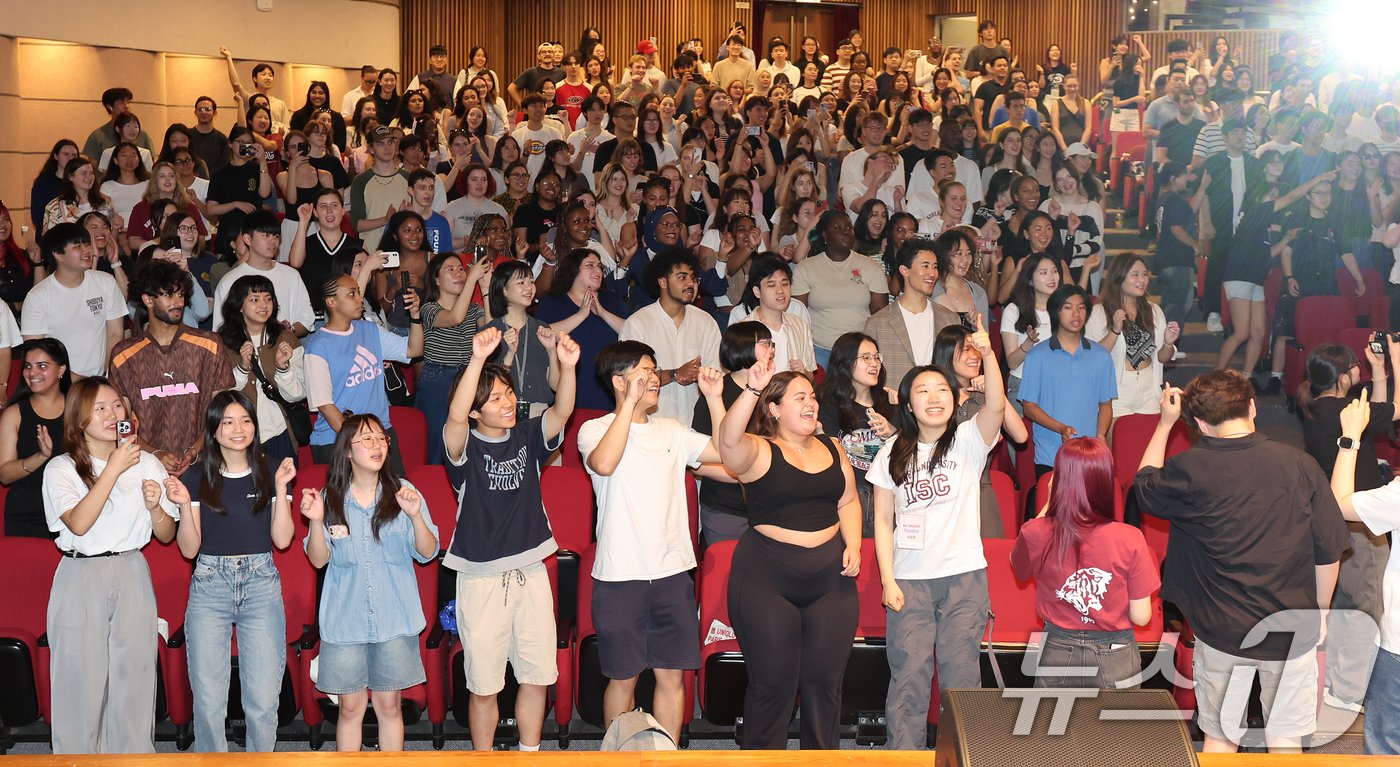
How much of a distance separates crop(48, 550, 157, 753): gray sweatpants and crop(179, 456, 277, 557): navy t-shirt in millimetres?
241

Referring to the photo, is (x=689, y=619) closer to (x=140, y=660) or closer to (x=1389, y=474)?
(x=140, y=660)

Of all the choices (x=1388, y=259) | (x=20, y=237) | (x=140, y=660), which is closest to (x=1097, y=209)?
(x=1388, y=259)

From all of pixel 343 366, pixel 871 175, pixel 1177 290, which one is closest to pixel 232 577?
pixel 343 366

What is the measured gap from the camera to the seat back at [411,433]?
5.93 metres

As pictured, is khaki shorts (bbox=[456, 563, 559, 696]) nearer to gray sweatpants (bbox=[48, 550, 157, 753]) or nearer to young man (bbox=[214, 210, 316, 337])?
gray sweatpants (bbox=[48, 550, 157, 753])

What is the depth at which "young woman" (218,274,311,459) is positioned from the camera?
5.62 m

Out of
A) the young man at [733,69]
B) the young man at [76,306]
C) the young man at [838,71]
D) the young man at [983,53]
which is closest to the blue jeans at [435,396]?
the young man at [76,306]

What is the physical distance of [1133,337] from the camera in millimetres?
6285

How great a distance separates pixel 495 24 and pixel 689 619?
14.8 meters

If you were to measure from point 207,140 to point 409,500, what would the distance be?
7357 mm

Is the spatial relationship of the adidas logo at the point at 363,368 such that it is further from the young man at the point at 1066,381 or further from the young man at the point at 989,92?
the young man at the point at 989,92

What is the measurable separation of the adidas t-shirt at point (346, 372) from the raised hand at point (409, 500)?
4.12 ft

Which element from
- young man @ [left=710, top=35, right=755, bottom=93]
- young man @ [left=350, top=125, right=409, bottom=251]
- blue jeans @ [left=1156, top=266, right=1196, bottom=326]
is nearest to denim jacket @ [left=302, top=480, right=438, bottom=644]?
young man @ [left=350, top=125, right=409, bottom=251]

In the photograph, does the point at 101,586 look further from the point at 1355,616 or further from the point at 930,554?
the point at 1355,616
